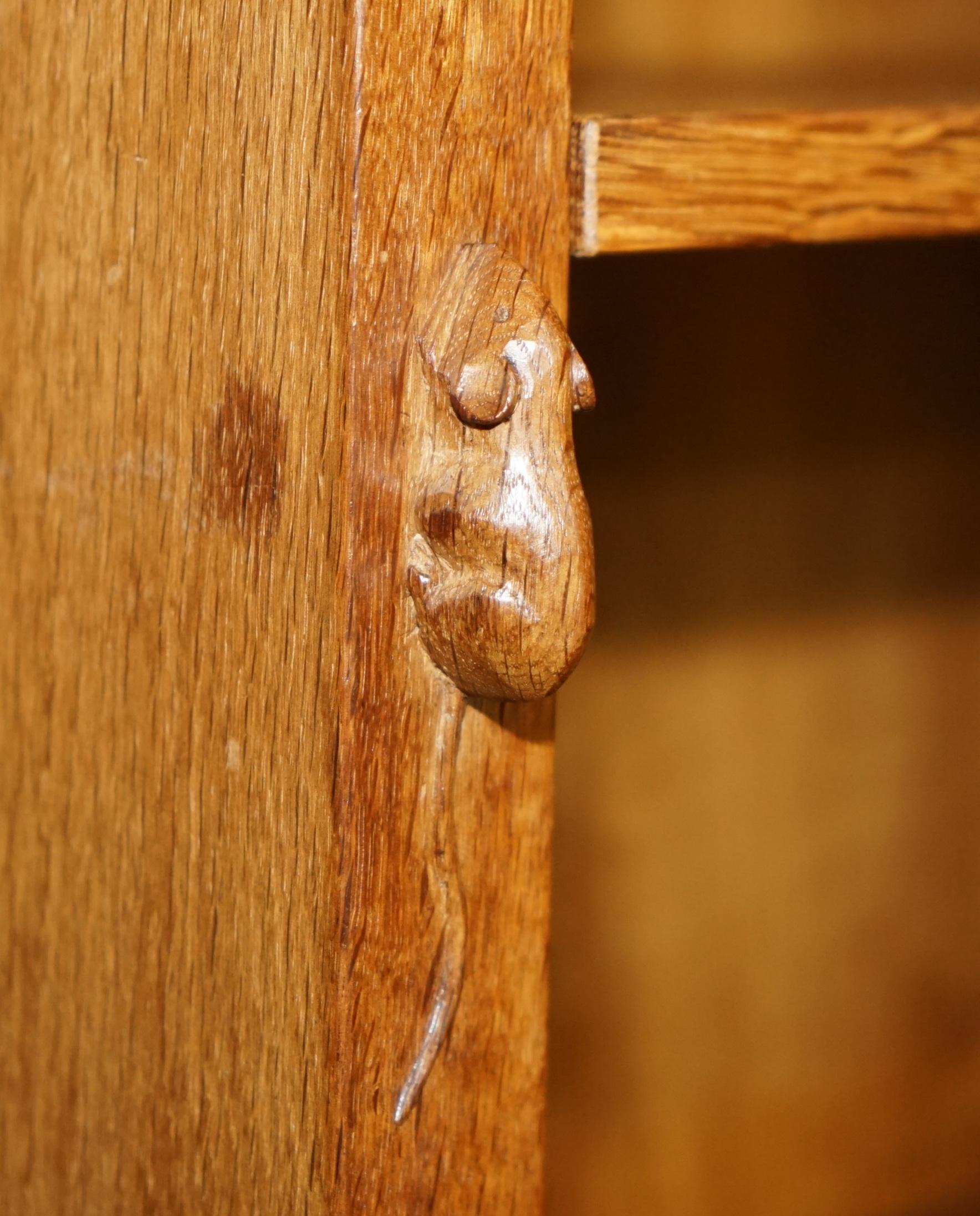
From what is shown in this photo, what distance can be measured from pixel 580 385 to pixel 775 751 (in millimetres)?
783

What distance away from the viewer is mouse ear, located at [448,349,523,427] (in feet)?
1.24

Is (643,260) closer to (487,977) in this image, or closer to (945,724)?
(945,724)

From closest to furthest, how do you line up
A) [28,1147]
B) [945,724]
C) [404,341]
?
1. [404,341]
2. [28,1147]
3. [945,724]

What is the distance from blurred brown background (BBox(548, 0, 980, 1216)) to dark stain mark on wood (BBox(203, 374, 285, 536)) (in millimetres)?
620

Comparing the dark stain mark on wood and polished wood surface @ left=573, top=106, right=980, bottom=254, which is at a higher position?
polished wood surface @ left=573, top=106, right=980, bottom=254

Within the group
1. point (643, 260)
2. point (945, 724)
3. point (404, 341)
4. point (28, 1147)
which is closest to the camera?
point (404, 341)

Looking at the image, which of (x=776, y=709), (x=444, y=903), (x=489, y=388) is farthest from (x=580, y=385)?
(x=776, y=709)

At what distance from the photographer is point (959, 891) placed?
1187 mm

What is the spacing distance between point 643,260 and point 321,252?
2.30 ft

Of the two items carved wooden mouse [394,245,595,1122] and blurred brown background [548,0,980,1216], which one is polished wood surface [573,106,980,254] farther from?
blurred brown background [548,0,980,1216]

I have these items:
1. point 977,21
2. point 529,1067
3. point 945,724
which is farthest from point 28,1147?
point 977,21

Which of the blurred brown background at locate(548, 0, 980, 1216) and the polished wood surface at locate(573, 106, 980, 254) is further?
the blurred brown background at locate(548, 0, 980, 1216)

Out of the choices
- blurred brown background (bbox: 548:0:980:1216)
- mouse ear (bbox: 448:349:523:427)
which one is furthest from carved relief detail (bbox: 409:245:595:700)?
blurred brown background (bbox: 548:0:980:1216)

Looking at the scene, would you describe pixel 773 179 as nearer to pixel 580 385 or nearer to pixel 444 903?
pixel 580 385
